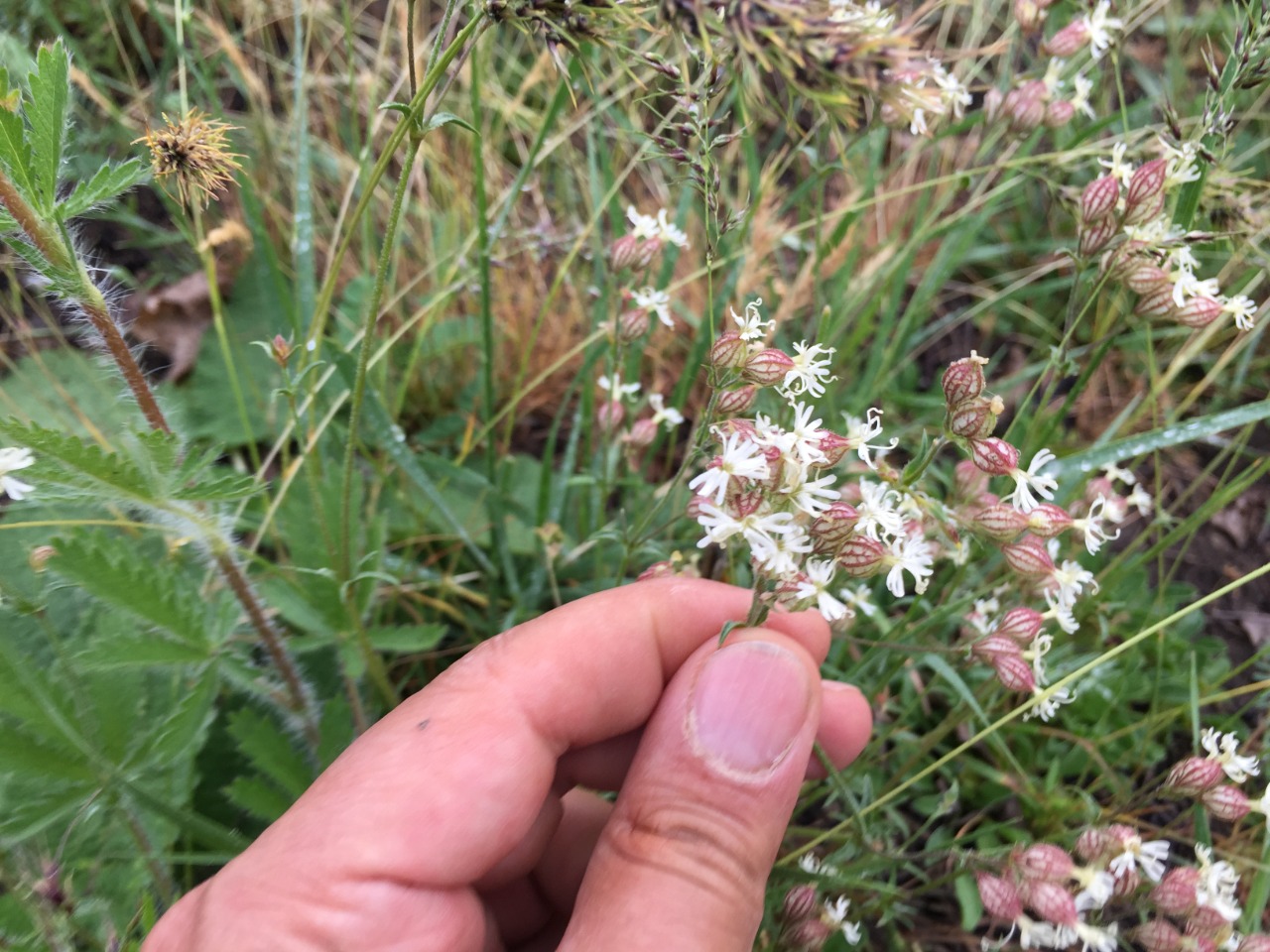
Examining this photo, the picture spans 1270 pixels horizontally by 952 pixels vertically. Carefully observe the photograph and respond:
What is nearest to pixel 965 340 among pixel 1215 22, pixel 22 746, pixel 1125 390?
pixel 1125 390

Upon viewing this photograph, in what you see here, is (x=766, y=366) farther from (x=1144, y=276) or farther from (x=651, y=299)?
(x=1144, y=276)

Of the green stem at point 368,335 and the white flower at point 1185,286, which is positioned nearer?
the green stem at point 368,335

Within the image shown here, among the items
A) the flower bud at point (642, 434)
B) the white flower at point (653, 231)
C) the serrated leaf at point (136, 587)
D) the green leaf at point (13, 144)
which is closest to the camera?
the green leaf at point (13, 144)

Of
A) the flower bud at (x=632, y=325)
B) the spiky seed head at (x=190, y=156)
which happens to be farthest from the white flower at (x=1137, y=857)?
the spiky seed head at (x=190, y=156)

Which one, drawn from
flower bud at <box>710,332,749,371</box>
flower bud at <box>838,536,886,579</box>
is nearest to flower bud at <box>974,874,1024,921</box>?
flower bud at <box>838,536,886,579</box>

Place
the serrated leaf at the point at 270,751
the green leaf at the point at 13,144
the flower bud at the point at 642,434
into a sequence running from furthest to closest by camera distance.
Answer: the flower bud at the point at 642,434 < the serrated leaf at the point at 270,751 < the green leaf at the point at 13,144

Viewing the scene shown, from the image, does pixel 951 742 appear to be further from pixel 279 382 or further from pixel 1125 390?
pixel 279 382

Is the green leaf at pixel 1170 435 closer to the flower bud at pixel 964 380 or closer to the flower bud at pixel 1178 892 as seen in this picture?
the flower bud at pixel 964 380
